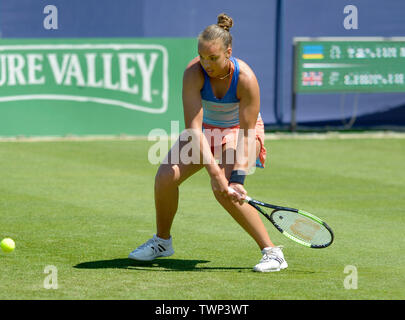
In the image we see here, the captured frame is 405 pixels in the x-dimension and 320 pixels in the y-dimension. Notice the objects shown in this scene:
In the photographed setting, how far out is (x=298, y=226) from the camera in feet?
20.3

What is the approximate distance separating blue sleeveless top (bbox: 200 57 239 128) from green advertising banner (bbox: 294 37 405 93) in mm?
10393

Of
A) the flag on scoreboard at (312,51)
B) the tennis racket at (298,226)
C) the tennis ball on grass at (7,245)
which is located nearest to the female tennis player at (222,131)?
the tennis racket at (298,226)

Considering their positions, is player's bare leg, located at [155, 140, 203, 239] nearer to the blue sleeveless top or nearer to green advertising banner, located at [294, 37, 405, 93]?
the blue sleeveless top

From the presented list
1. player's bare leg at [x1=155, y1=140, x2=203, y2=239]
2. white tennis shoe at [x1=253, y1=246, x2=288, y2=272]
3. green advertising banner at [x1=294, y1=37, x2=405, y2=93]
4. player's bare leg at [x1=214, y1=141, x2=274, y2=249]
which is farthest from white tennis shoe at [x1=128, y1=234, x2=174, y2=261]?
green advertising banner at [x1=294, y1=37, x2=405, y2=93]

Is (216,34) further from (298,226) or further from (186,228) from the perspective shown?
(186,228)

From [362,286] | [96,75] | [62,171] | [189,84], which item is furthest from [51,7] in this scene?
[362,286]

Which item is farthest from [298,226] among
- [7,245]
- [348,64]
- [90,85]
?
[348,64]

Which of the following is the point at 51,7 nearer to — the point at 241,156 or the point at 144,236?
the point at 144,236

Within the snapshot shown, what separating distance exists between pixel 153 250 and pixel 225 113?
123 centimetres

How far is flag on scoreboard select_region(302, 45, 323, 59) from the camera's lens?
1641 cm

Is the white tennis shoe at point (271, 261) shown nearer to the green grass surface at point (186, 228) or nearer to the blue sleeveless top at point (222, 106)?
the green grass surface at point (186, 228)
